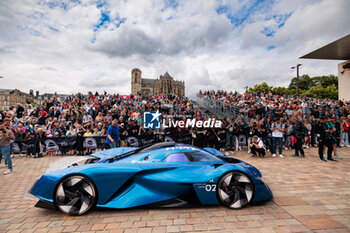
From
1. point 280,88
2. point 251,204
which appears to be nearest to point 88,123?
point 251,204

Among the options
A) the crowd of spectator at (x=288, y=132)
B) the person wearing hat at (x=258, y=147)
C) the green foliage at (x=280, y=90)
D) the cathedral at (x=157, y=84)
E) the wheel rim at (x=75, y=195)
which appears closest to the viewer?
the wheel rim at (x=75, y=195)

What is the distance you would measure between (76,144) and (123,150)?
5816 mm

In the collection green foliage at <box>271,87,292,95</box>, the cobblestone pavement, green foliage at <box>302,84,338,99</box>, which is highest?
green foliage at <box>271,87,292,95</box>

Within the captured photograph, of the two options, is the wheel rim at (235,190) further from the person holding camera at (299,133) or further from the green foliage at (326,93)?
the green foliage at (326,93)

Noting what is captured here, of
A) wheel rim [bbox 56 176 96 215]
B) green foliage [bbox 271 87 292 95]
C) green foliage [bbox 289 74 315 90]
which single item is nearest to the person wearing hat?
wheel rim [bbox 56 176 96 215]

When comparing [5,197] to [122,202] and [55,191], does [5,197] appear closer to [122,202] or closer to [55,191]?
[55,191]

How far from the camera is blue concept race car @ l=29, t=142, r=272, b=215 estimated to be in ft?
10.1

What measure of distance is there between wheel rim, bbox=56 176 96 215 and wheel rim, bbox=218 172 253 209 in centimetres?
235

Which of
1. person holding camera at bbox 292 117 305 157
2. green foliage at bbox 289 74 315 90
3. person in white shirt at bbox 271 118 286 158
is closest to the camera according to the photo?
person holding camera at bbox 292 117 305 157

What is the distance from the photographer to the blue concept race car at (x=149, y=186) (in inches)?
121

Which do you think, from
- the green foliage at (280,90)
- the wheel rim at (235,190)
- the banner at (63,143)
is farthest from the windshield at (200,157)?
the green foliage at (280,90)

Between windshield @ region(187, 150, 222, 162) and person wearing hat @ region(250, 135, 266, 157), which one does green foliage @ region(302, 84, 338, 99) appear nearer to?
person wearing hat @ region(250, 135, 266, 157)

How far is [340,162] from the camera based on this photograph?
22.8 feet

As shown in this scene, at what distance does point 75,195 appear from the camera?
3.11 m
